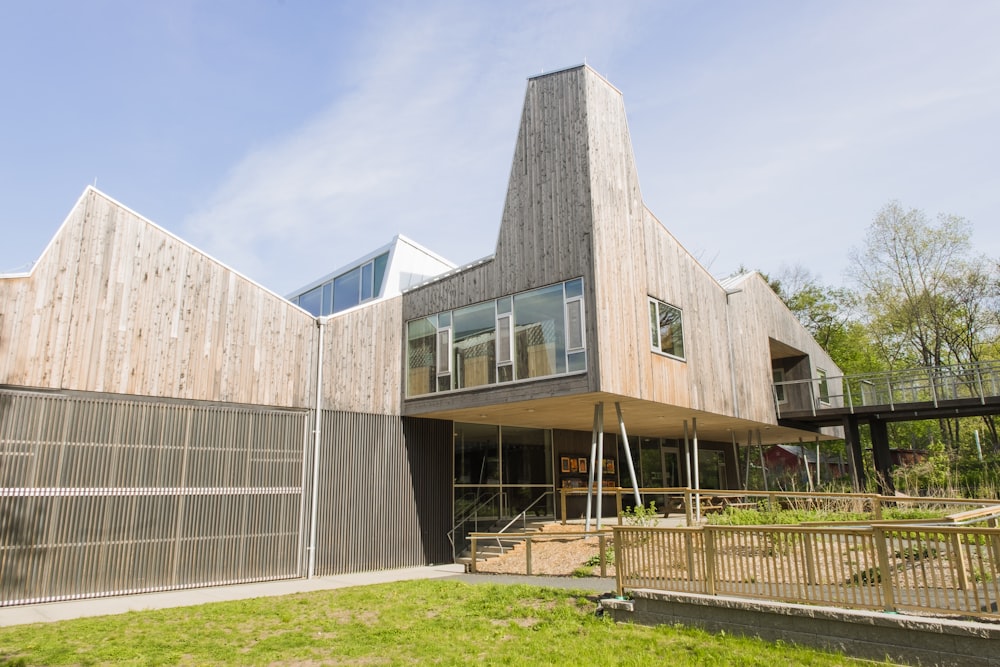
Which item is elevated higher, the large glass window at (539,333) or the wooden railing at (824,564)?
the large glass window at (539,333)

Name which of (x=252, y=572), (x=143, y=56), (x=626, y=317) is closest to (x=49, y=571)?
(x=252, y=572)

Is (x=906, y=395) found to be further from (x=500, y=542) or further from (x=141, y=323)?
(x=141, y=323)

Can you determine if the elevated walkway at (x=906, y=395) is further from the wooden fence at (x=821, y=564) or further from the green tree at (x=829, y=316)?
the green tree at (x=829, y=316)

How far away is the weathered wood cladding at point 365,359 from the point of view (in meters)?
14.4

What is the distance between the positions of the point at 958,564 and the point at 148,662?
755 cm

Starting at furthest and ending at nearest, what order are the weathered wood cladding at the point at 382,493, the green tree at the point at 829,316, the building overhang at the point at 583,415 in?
the green tree at the point at 829,316, the building overhang at the point at 583,415, the weathered wood cladding at the point at 382,493

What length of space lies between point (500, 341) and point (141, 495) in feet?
24.4

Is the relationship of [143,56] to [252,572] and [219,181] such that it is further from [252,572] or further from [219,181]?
[252,572]

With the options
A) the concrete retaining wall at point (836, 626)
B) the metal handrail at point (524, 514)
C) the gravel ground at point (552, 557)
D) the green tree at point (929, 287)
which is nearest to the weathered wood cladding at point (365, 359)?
the metal handrail at point (524, 514)

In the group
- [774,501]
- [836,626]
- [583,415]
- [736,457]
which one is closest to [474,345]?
[583,415]

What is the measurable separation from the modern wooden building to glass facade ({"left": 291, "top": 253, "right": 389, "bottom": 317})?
4.32 meters

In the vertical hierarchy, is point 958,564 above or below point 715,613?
above

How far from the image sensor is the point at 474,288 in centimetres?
1512

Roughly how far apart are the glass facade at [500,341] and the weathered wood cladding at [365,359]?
15.4 inches
